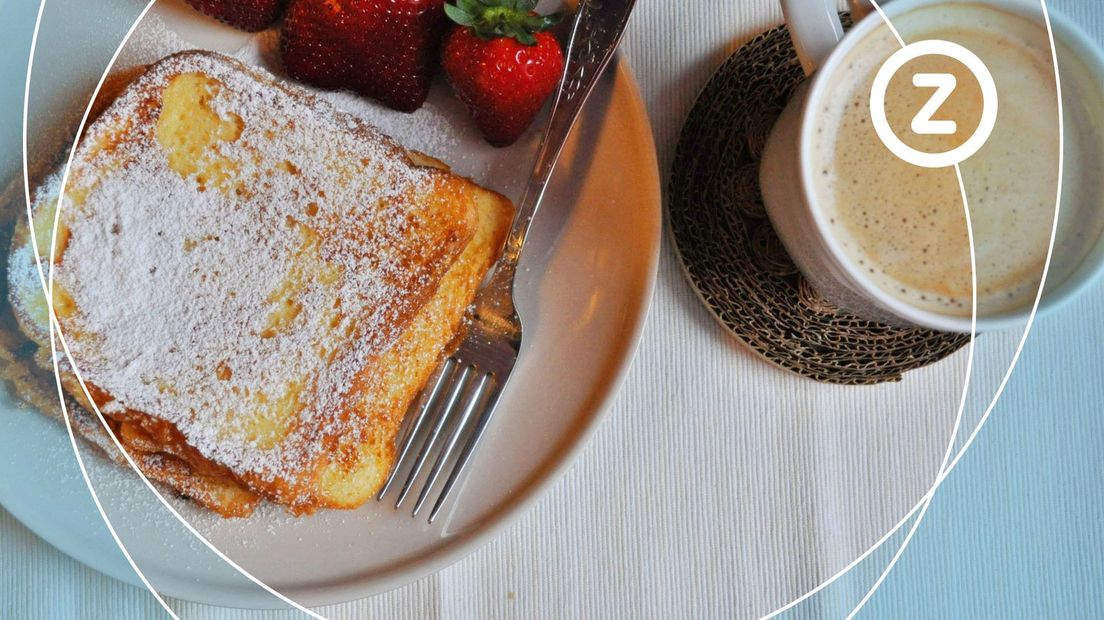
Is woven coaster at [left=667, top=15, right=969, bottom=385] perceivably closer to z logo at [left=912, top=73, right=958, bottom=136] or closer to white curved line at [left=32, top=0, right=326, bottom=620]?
z logo at [left=912, top=73, right=958, bottom=136]

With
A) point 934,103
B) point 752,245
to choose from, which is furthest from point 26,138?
point 934,103

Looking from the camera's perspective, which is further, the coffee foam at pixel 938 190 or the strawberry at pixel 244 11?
the strawberry at pixel 244 11

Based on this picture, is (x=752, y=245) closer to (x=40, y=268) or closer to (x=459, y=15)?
(x=459, y=15)

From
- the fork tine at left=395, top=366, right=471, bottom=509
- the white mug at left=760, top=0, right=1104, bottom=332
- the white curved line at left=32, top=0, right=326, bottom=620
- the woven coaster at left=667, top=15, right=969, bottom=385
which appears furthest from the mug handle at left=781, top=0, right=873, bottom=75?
the white curved line at left=32, top=0, right=326, bottom=620

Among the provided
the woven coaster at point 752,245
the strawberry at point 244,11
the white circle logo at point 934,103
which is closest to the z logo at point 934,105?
the white circle logo at point 934,103

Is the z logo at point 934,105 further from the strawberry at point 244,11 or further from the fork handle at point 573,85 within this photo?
the strawberry at point 244,11

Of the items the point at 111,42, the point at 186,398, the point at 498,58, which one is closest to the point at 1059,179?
the point at 498,58
